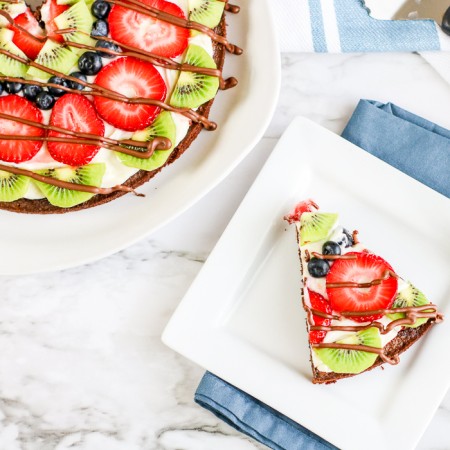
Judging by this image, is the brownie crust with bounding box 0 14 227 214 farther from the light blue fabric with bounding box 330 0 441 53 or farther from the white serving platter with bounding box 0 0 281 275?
the light blue fabric with bounding box 330 0 441 53

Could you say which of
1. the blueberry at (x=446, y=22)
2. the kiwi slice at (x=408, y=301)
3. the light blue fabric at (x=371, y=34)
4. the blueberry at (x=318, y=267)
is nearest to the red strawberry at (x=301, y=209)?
the blueberry at (x=318, y=267)

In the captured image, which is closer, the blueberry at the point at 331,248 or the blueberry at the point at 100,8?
the blueberry at the point at 100,8

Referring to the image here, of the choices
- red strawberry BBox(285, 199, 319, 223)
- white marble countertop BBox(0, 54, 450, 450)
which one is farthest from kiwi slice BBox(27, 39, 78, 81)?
red strawberry BBox(285, 199, 319, 223)

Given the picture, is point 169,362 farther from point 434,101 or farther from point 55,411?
point 434,101

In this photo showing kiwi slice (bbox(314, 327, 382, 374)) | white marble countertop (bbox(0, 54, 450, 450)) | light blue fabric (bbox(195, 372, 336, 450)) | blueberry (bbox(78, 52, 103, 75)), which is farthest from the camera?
white marble countertop (bbox(0, 54, 450, 450))

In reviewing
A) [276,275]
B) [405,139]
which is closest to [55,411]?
[276,275]

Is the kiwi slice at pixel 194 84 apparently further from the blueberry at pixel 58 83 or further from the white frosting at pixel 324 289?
the white frosting at pixel 324 289
